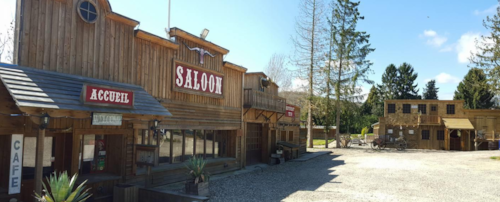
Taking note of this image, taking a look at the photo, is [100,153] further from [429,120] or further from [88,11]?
[429,120]

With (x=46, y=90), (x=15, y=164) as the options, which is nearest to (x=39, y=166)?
(x=15, y=164)

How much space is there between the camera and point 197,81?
12844 mm

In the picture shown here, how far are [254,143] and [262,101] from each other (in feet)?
8.39

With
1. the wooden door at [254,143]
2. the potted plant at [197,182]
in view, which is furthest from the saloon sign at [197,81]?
the wooden door at [254,143]

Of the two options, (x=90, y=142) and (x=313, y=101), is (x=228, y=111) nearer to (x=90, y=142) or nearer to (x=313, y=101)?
(x=90, y=142)

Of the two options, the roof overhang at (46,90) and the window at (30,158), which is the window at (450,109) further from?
the window at (30,158)

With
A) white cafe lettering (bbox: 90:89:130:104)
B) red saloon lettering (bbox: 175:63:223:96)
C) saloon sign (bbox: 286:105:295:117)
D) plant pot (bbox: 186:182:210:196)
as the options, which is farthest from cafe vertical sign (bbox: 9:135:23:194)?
saloon sign (bbox: 286:105:295:117)

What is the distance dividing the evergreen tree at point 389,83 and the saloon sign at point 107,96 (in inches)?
2363

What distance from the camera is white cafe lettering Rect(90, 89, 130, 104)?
7309 mm

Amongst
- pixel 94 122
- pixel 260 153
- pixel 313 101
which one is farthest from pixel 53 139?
pixel 313 101

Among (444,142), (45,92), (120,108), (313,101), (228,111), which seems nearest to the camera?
(45,92)

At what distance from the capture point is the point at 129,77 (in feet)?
33.3

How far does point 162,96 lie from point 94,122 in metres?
4.10

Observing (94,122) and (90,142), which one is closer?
(94,122)
